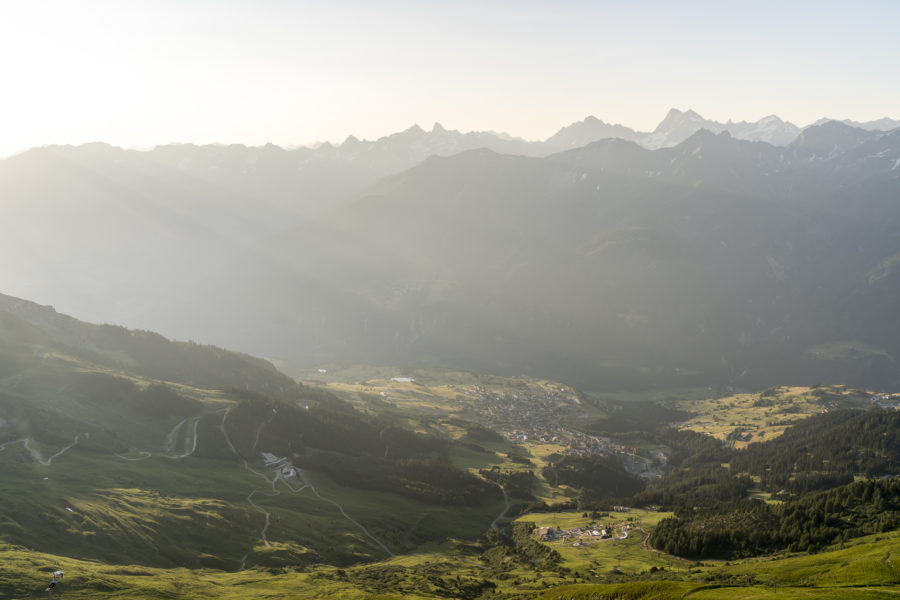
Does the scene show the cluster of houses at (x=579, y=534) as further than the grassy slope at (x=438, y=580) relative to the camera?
Yes

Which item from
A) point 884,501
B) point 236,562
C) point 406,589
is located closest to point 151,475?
point 236,562

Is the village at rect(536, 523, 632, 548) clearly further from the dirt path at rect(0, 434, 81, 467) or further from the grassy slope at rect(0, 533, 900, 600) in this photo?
the dirt path at rect(0, 434, 81, 467)

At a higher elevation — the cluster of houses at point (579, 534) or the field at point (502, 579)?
the field at point (502, 579)

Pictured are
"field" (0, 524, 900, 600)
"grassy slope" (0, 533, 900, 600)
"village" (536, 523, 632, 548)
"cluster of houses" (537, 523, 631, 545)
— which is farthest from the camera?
"cluster of houses" (537, 523, 631, 545)

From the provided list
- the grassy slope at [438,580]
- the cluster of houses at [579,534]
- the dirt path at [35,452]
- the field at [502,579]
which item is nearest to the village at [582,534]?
the cluster of houses at [579,534]

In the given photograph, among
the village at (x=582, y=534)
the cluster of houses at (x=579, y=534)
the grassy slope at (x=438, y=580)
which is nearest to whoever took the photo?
the grassy slope at (x=438, y=580)

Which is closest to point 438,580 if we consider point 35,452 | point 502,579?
point 502,579

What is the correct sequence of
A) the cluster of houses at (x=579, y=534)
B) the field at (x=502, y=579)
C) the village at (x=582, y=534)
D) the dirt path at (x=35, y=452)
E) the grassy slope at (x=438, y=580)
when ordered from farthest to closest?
the cluster of houses at (x=579, y=534)
the village at (x=582, y=534)
the dirt path at (x=35, y=452)
the field at (x=502, y=579)
the grassy slope at (x=438, y=580)

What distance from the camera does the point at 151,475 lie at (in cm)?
18075

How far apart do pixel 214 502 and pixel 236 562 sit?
3150 cm

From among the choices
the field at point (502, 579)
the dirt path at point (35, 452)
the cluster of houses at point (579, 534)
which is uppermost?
the dirt path at point (35, 452)

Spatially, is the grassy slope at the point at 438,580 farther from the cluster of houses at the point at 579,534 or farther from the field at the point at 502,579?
the cluster of houses at the point at 579,534

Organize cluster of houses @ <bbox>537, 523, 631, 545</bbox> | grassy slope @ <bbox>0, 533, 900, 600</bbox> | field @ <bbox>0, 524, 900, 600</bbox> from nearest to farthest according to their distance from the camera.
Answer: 1. grassy slope @ <bbox>0, 533, 900, 600</bbox>
2. field @ <bbox>0, 524, 900, 600</bbox>
3. cluster of houses @ <bbox>537, 523, 631, 545</bbox>

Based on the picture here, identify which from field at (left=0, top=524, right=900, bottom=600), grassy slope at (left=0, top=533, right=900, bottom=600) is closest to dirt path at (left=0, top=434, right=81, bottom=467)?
field at (left=0, top=524, right=900, bottom=600)
